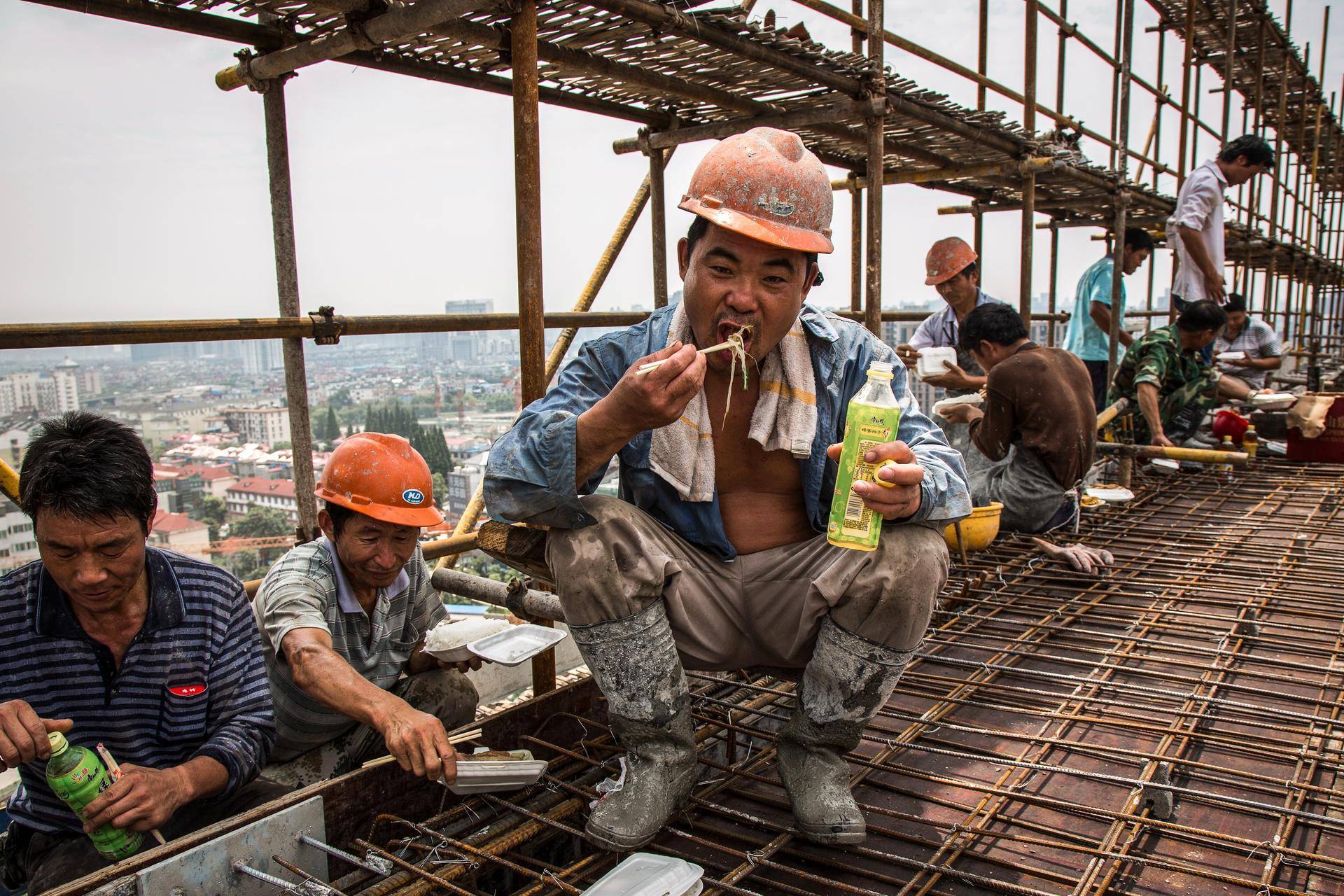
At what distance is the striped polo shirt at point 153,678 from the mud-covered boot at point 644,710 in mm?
868

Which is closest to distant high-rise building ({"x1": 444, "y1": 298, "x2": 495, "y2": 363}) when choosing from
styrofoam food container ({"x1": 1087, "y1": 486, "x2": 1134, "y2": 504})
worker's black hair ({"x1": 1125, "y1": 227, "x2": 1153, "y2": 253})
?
styrofoam food container ({"x1": 1087, "y1": 486, "x2": 1134, "y2": 504})

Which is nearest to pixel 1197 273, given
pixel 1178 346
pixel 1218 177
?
pixel 1218 177

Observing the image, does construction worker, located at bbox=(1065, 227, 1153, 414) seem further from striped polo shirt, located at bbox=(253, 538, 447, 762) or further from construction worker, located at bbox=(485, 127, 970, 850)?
striped polo shirt, located at bbox=(253, 538, 447, 762)

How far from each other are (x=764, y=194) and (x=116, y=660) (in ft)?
6.23

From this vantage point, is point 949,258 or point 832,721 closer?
point 832,721

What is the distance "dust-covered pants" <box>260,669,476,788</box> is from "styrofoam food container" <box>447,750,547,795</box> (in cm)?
43

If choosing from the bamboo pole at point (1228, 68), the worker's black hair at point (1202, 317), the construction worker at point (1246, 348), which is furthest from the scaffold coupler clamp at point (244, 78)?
the bamboo pole at point (1228, 68)

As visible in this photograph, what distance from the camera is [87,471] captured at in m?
1.99

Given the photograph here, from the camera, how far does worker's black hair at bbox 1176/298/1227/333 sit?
6531 millimetres

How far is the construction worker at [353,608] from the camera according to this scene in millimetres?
2477

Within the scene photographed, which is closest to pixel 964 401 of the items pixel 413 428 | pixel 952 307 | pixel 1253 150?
pixel 952 307

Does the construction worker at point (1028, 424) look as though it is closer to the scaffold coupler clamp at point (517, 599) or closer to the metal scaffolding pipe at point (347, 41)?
the scaffold coupler clamp at point (517, 599)

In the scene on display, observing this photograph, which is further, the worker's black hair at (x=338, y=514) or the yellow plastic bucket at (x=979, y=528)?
the yellow plastic bucket at (x=979, y=528)

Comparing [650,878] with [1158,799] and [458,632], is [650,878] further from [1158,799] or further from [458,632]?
[1158,799]
